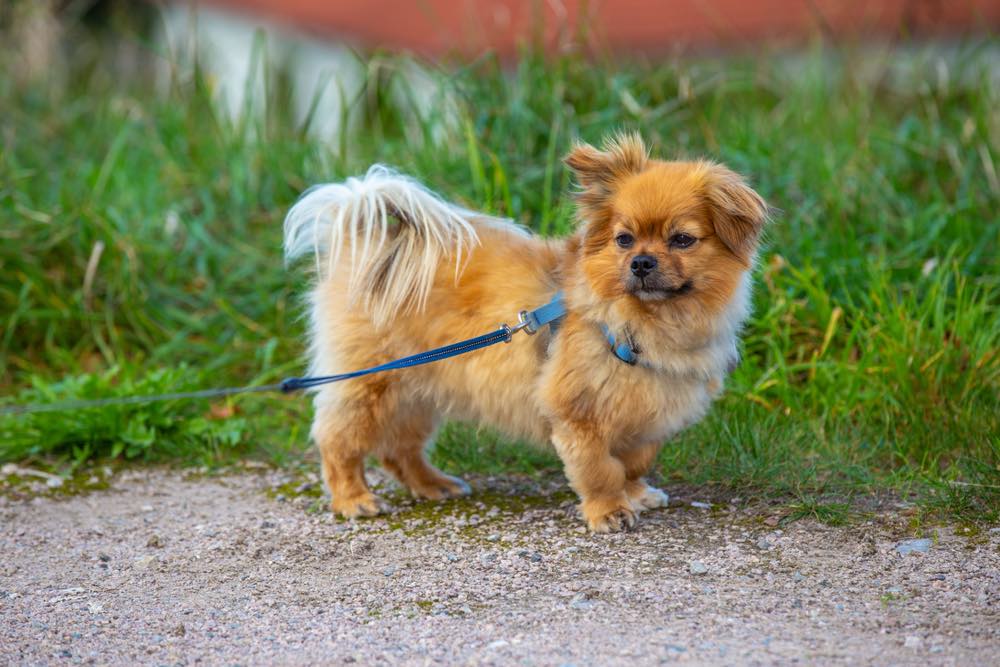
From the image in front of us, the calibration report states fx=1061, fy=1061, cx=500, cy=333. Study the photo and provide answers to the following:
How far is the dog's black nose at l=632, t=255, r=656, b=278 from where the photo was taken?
3406mm

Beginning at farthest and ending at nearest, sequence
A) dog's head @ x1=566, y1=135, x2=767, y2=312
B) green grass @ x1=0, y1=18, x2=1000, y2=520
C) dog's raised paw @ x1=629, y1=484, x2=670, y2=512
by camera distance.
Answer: green grass @ x1=0, y1=18, x2=1000, y2=520 < dog's raised paw @ x1=629, y1=484, x2=670, y2=512 < dog's head @ x1=566, y1=135, x2=767, y2=312

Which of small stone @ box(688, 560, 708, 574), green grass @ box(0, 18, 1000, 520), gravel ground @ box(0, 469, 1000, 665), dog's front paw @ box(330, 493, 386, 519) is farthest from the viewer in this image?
green grass @ box(0, 18, 1000, 520)

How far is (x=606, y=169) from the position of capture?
3.62m

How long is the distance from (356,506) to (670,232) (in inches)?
62.9

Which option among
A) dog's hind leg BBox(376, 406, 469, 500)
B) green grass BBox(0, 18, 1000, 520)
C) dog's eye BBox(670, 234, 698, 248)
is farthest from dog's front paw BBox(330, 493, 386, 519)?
dog's eye BBox(670, 234, 698, 248)

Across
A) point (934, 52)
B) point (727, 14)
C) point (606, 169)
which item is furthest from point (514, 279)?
point (727, 14)

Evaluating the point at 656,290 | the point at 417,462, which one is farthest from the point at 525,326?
the point at 417,462

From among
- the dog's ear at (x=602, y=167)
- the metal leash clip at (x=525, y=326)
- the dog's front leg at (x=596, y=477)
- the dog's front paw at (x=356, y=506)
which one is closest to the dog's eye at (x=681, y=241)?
the dog's ear at (x=602, y=167)

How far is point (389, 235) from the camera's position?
3.94m

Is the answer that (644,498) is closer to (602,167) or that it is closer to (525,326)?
(525,326)

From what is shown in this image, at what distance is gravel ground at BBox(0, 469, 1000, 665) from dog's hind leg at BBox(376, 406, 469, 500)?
10 cm

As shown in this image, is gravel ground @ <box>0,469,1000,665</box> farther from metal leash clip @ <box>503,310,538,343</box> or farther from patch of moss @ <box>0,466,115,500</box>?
metal leash clip @ <box>503,310,538,343</box>

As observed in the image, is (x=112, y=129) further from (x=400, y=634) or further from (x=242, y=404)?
(x=400, y=634)

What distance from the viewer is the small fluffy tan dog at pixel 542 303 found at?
3.51 m
